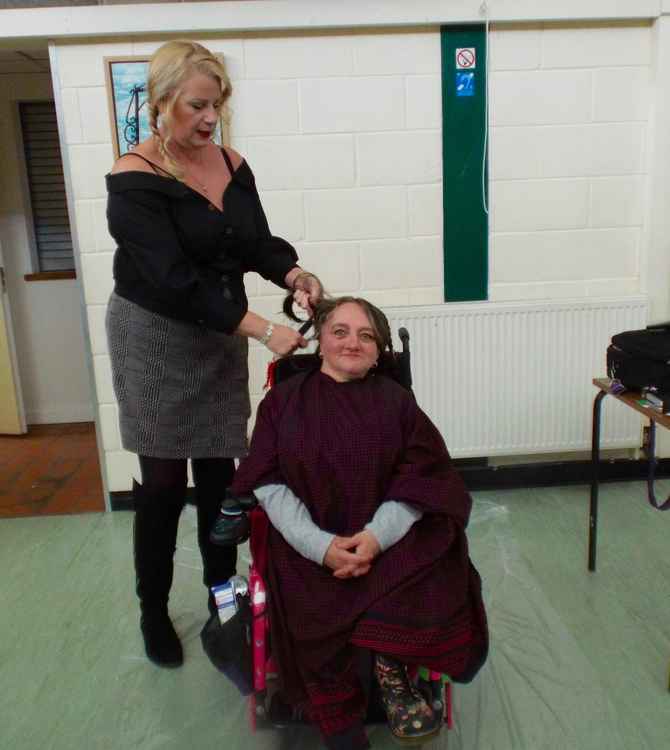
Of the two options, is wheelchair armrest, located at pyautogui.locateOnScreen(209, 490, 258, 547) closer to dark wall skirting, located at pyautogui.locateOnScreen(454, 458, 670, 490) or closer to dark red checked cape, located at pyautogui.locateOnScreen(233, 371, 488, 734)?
dark red checked cape, located at pyautogui.locateOnScreen(233, 371, 488, 734)

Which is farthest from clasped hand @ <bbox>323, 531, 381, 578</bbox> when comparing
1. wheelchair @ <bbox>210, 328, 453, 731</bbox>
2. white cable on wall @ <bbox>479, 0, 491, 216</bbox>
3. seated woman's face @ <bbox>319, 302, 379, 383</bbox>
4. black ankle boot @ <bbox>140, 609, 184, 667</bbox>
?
white cable on wall @ <bbox>479, 0, 491, 216</bbox>

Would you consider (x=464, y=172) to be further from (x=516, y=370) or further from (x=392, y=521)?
(x=392, y=521)

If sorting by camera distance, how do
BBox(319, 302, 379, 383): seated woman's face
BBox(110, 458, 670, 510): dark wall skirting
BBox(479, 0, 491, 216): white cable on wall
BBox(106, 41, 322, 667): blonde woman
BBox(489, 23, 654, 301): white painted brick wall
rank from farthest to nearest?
BBox(110, 458, 670, 510): dark wall skirting, BBox(489, 23, 654, 301): white painted brick wall, BBox(479, 0, 491, 216): white cable on wall, BBox(319, 302, 379, 383): seated woman's face, BBox(106, 41, 322, 667): blonde woman

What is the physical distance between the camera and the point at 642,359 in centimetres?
203

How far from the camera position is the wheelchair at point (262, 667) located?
1.51m

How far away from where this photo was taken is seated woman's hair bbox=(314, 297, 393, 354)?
69.7 inches

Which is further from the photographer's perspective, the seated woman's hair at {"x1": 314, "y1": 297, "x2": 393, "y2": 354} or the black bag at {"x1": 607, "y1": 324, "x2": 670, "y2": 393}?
the black bag at {"x1": 607, "y1": 324, "x2": 670, "y2": 393}

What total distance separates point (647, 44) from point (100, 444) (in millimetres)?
2715

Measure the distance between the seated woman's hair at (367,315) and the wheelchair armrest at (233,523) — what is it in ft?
1.49

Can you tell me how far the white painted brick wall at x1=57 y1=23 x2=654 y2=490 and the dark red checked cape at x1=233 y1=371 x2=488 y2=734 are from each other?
1.25m

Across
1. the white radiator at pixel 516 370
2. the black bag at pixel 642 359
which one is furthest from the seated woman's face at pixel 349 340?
the white radiator at pixel 516 370

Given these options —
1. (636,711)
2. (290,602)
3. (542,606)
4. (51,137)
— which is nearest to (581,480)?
(542,606)

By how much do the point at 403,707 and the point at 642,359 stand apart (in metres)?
1.17

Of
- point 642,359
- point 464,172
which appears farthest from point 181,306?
point 464,172
